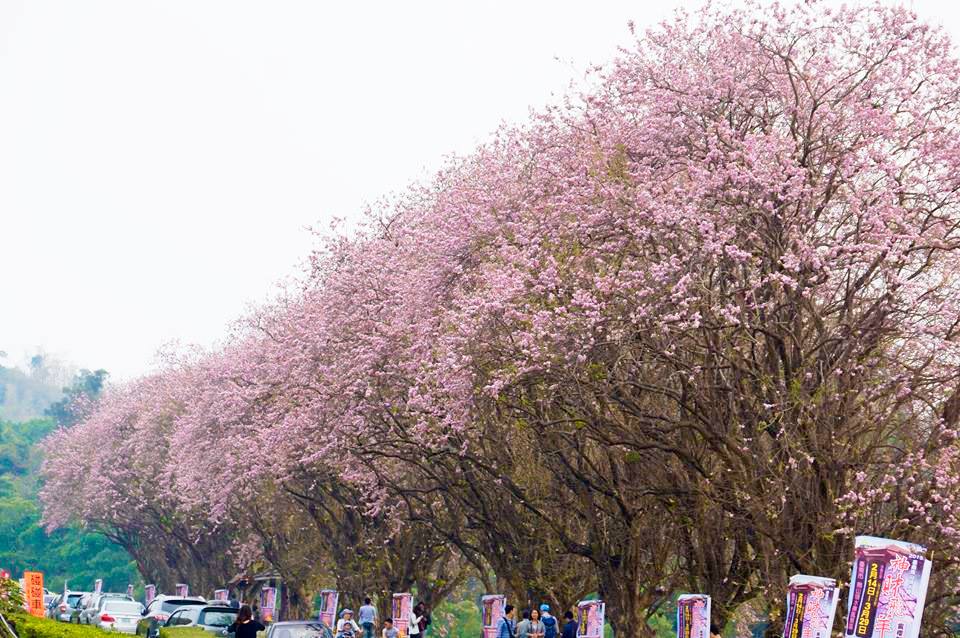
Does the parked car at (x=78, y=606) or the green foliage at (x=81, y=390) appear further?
the green foliage at (x=81, y=390)

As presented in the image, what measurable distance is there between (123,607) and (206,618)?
36.6 ft

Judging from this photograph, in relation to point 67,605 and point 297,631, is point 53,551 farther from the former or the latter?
point 297,631

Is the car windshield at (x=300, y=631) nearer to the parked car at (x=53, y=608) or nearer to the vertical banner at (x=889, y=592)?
the vertical banner at (x=889, y=592)

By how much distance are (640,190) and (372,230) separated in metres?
14.7

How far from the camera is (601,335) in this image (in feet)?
71.2

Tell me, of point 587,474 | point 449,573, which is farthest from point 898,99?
point 449,573

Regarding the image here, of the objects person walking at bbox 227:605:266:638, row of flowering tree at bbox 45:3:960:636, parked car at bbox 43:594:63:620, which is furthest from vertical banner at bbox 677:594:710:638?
parked car at bbox 43:594:63:620

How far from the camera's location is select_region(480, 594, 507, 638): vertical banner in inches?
1220

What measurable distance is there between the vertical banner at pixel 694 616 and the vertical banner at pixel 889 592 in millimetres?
5476

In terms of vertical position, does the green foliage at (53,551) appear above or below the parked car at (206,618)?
above

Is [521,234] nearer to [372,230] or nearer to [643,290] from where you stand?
[643,290]

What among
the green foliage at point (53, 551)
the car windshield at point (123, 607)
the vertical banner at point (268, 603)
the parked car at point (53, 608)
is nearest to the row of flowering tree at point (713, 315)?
the car windshield at point (123, 607)

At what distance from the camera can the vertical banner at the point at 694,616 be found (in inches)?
813

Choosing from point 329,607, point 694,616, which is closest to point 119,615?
point 329,607
